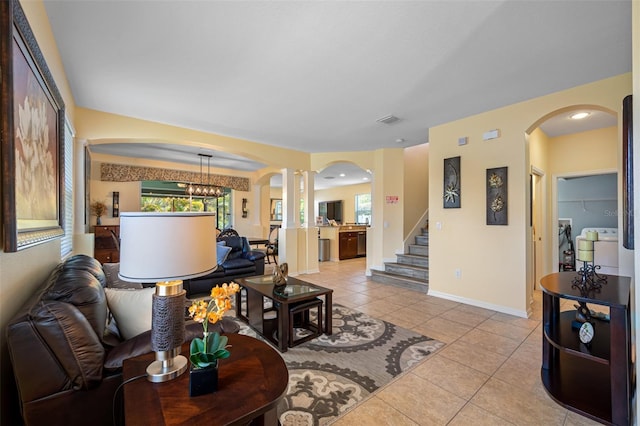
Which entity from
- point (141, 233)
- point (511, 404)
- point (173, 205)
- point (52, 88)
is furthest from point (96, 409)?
point (173, 205)

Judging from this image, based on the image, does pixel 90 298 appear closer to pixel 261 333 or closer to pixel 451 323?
pixel 261 333

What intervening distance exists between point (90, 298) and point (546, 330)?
3.02m

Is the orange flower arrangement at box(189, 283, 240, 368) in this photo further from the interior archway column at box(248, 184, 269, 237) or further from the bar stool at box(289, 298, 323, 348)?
the interior archway column at box(248, 184, 269, 237)

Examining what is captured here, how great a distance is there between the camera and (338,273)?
6086 mm

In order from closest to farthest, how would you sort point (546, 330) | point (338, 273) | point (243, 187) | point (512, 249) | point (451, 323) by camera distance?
1. point (546, 330)
2. point (451, 323)
3. point (512, 249)
4. point (338, 273)
5. point (243, 187)

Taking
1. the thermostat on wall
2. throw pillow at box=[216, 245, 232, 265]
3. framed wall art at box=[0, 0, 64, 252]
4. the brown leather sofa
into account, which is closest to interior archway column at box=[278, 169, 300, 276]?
throw pillow at box=[216, 245, 232, 265]

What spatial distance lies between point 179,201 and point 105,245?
11.0 feet

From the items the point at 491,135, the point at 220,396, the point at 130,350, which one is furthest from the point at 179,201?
the point at 220,396

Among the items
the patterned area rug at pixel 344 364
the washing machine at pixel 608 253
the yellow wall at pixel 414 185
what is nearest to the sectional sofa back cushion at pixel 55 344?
the patterned area rug at pixel 344 364

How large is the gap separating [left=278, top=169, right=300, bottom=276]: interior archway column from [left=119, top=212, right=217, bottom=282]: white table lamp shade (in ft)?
14.8

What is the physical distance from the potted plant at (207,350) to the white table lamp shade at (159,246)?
0.51 ft

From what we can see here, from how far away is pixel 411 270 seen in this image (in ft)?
16.2

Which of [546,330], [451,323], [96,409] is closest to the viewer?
[96,409]

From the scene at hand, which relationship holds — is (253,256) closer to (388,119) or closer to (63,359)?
(388,119)
